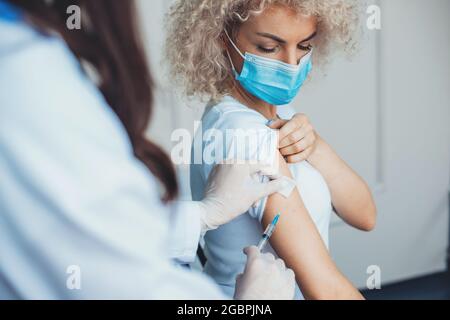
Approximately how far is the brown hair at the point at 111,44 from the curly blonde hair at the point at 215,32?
1.25 ft

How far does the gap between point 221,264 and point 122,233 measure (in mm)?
524

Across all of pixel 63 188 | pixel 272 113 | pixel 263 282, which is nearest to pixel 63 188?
pixel 63 188

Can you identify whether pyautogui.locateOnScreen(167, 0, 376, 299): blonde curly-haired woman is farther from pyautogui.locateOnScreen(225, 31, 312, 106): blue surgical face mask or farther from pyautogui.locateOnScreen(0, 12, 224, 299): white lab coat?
pyautogui.locateOnScreen(0, 12, 224, 299): white lab coat

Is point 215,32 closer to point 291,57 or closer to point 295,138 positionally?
point 291,57

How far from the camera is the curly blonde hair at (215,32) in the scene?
996mm

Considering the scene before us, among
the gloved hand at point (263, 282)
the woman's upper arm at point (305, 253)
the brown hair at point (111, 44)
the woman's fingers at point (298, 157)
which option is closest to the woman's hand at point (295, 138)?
the woman's fingers at point (298, 157)

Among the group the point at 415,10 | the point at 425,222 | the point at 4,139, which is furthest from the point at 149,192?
the point at 425,222

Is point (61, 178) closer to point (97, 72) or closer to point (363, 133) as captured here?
point (97, 72)

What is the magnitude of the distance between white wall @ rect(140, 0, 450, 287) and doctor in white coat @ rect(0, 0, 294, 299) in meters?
0.86

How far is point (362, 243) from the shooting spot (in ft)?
5.91

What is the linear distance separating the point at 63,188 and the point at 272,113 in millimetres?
702

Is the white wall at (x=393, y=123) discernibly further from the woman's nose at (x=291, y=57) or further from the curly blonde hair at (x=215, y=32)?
the woman's nose at (x=291, y=57)

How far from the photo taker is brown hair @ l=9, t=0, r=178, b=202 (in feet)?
1.98

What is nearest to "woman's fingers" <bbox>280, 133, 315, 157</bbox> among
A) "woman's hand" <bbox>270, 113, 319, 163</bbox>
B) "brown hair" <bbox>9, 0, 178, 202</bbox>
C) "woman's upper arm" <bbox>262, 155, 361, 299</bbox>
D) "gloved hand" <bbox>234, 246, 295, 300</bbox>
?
"woman's hand" <bbox>270, 113, 319, 163</bbox>
